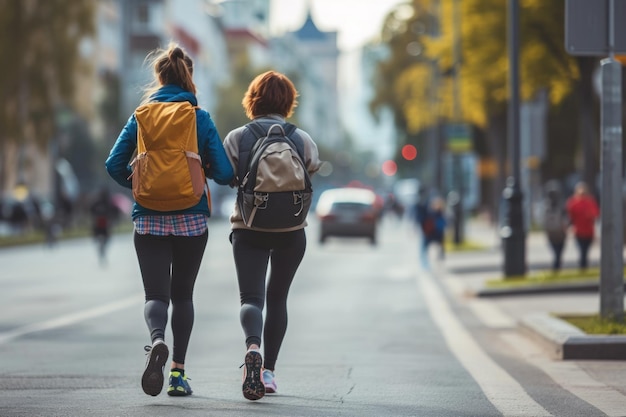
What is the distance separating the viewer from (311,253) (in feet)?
126

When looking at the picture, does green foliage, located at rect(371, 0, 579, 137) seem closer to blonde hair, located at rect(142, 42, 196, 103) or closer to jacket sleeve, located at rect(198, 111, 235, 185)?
blonde hair, located at rect(142, 42, 196, 103)

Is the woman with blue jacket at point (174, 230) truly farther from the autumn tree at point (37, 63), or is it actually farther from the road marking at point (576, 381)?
the autumn tree at point (37, 63)

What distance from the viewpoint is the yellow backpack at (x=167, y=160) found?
7629mm

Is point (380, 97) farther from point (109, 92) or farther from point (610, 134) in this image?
point (610, 134)

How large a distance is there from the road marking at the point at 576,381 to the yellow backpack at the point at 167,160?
2.43 meters

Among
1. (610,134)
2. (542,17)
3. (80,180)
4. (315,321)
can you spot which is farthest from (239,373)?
(80,180)

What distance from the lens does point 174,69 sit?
7.86m

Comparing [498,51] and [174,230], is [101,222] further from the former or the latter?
[174,230]

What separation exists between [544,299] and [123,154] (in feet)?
37.0

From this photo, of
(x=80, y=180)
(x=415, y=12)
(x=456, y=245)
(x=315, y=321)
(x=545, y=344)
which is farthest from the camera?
(x=80, y=180)

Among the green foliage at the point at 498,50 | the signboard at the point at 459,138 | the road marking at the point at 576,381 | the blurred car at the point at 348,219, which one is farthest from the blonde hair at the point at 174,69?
the blurred car at the point at 348,219

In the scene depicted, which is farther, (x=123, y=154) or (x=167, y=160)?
(x=123, y=154)

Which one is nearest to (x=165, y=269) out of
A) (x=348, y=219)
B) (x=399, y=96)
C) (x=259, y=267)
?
(x=259, y=267)

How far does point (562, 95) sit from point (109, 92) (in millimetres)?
56830
